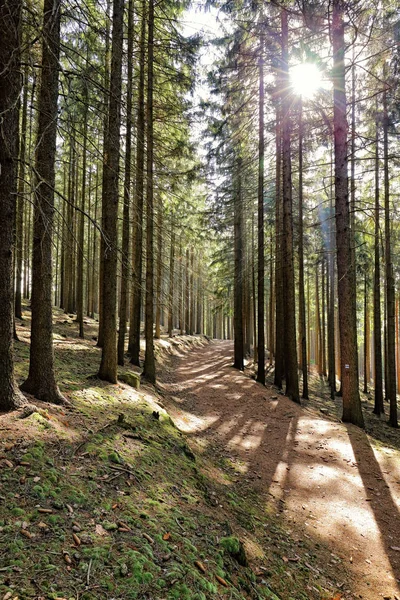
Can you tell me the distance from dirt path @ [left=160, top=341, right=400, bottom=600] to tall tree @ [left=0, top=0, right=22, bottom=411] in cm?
426

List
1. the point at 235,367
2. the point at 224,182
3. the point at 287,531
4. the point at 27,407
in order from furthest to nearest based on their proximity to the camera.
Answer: the point at 224,182, the point at 235,367, the point at 287,531, the point at 27,407

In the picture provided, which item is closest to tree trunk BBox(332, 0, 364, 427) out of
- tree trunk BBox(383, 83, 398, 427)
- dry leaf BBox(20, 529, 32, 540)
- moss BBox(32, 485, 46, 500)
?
tree trunk BBox(383, 83, 398, 427)

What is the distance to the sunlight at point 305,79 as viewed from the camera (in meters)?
9.32

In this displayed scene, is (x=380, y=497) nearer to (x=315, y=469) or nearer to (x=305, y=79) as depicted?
(x=315, y=469)

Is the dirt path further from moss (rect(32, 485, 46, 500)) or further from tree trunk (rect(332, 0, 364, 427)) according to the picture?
moss (rect(32, 485, 46, 500))

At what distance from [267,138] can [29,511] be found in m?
15.0

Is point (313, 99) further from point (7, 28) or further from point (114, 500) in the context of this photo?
point (114, 500)

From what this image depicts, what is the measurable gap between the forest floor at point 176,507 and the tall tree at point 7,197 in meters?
0.44

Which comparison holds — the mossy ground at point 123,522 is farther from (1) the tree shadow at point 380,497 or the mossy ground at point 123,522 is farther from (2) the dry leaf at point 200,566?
(1) the tree shadow at point 380,497

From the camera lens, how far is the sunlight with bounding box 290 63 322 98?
9325 millimetres

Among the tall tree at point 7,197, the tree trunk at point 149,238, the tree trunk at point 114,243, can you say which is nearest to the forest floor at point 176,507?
the tall tree at point 7,197

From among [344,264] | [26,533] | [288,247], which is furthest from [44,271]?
[288,247]

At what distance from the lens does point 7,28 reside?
12.4 ft

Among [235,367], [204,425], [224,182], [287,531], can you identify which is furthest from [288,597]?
[224,182]
